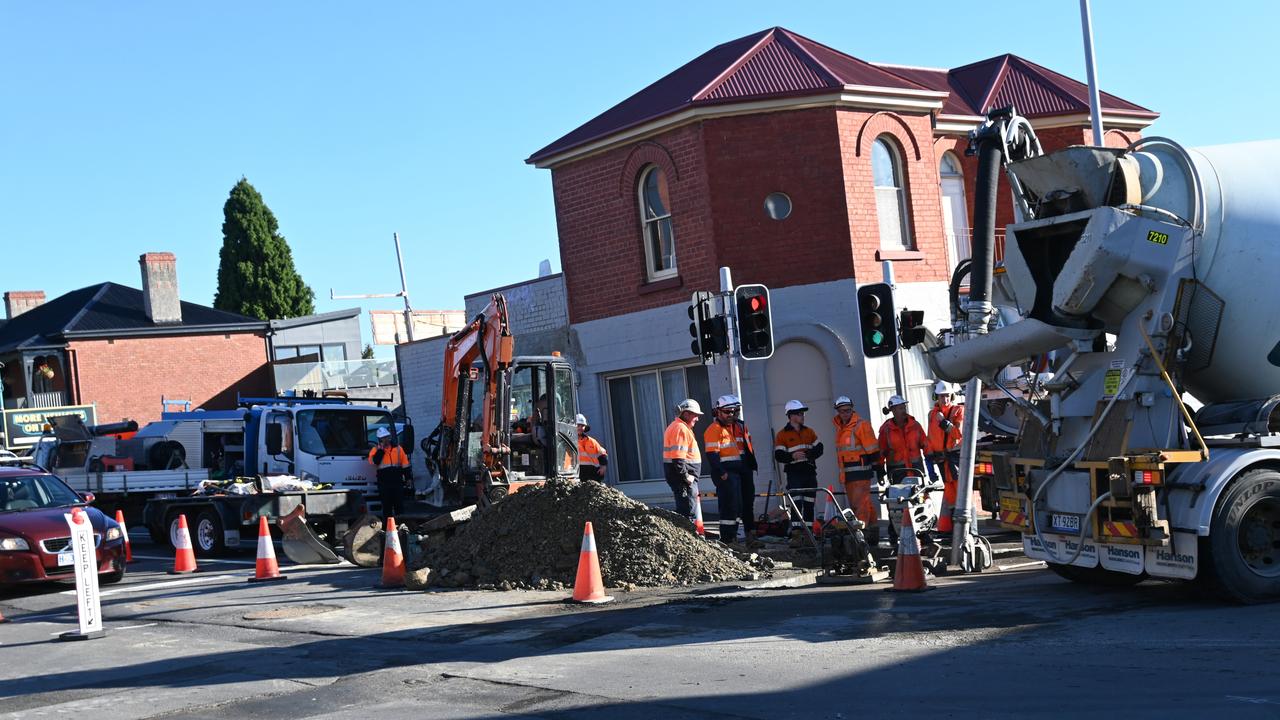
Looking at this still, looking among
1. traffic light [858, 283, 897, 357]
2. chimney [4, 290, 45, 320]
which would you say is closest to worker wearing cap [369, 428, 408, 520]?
traffic light [858, 283, 897, 357]

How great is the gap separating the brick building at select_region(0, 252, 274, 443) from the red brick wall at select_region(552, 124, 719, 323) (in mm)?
26394

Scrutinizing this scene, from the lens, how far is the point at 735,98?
69.9 feet

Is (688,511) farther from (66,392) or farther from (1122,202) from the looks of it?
(66,392)

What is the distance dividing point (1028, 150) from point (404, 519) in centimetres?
1101

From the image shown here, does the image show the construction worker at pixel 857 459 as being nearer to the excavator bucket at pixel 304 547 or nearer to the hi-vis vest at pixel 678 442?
the hi-vis vest at pixel 678 442

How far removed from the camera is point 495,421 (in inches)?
705

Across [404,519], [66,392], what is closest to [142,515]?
[404,519]

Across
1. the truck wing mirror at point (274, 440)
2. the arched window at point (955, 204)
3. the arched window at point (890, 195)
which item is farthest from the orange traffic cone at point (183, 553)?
the arched window at point (955, 204)

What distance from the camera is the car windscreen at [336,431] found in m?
21.0

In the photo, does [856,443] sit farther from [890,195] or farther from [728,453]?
[890,195]

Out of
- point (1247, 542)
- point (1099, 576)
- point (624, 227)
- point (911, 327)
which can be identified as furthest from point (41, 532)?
point (1247, 542)

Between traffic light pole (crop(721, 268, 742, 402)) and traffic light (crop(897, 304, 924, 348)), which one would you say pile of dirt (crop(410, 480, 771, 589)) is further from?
traffic light (crop(897, 304, 924, 348))

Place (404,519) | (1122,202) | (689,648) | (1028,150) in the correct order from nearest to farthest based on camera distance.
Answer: (689,648) < (1122,202) < (1028,150) < (404,519)

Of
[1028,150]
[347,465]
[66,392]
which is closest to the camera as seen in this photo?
[1028,150]
